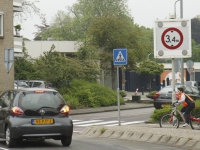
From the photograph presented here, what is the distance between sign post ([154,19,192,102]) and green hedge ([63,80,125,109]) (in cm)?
1853

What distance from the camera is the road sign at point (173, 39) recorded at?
16656 mm

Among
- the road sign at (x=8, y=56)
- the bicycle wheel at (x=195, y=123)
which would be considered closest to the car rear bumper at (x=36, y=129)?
the bicycle wheel at (x=195, y=123)

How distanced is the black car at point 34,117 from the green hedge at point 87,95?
20227 millimetres

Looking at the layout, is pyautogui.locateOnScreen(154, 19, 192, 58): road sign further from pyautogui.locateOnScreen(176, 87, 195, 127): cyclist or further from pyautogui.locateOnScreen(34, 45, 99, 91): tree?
pyautogui.locateOnScreen(34, 45, 99, 91): tree

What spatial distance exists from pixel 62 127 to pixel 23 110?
102 centimetres

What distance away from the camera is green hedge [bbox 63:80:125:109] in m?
35.9

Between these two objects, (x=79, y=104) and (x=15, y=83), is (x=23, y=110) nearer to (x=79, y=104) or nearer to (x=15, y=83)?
(x=79, y=104)

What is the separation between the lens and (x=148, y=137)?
52.5 feet

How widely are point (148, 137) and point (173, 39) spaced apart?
2856mm

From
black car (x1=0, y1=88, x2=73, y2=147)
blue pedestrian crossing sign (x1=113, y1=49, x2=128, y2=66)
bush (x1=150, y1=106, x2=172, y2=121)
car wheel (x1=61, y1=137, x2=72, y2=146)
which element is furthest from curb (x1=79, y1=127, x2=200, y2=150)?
bush (x1=150, y1=106, x2=172, y2=121)

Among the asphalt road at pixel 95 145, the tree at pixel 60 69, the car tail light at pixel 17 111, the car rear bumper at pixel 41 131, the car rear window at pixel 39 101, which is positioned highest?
the tree at pixel 60 69

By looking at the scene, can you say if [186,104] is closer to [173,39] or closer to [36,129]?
[173,39]

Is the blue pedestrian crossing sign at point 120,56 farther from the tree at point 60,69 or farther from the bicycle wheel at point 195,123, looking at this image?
the tree at point 60,69

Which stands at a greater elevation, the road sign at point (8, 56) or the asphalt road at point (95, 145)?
the road sign at point (8, 56)
